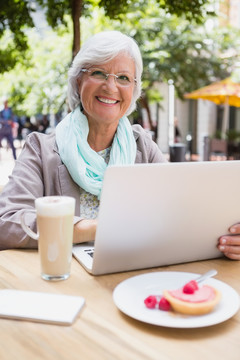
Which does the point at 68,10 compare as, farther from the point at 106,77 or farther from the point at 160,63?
the point at 160,63

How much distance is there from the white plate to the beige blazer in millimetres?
429

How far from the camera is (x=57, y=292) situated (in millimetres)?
1135

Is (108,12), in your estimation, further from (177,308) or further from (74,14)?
(177,308)

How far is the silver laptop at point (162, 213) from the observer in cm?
110

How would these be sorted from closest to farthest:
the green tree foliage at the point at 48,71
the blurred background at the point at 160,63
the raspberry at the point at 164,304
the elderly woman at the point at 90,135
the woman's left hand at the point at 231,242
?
the raspberry at the point at 164,304 → the woman's left hand at the point at 231,242 → the elderly woman at the point at 90,135 → the blurred background at the point at 160,63 → the green tree foliage at the point at 48,71

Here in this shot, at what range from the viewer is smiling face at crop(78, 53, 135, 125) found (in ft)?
6.36

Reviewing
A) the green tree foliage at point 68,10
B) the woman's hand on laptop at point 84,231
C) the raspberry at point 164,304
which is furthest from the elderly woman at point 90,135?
the green tree foliage at point 68,10

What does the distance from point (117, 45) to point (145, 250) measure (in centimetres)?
103

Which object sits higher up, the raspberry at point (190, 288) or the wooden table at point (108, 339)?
the raspberry at point (190, 288)

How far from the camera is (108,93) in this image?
1974 mm

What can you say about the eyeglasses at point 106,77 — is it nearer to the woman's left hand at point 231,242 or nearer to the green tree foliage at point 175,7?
the woman's left hand at point 231,242

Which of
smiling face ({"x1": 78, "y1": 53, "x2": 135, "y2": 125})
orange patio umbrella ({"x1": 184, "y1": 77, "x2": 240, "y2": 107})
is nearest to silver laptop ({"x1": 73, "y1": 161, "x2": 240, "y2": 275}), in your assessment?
smiling face ({"x1": 78, "y1": 53, "x2": 135, "y2": 125})

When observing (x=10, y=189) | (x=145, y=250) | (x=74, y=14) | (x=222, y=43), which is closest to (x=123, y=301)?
(x=145, y=250)

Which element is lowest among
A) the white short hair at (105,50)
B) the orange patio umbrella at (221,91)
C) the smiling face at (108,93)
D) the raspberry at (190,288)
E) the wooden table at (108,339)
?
the orange patio umbrella at (221,91)
